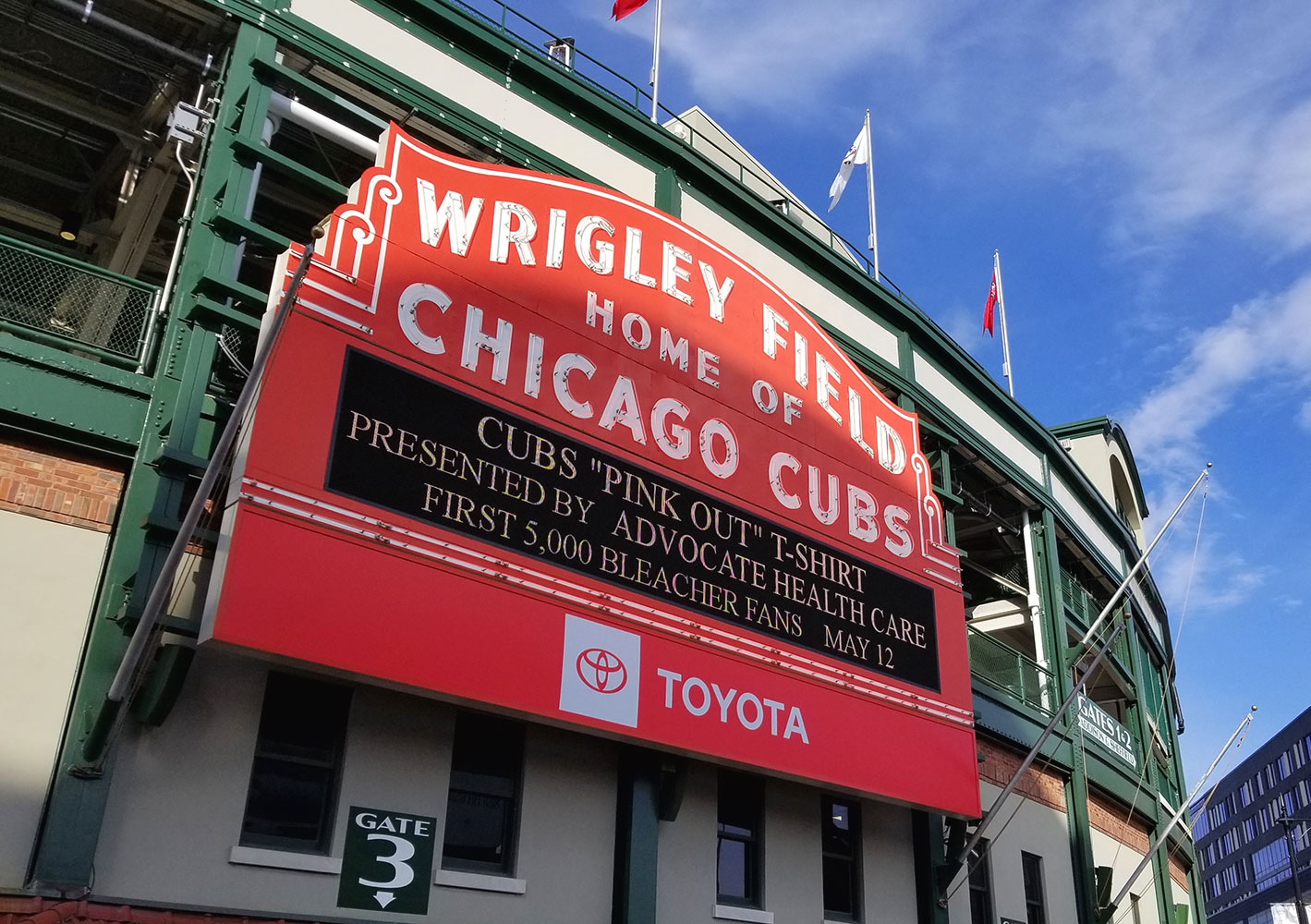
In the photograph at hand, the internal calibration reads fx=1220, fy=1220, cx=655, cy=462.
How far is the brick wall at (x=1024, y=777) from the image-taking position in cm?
2003

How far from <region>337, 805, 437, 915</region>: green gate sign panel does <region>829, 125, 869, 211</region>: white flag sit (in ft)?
55.8

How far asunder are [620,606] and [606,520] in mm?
964

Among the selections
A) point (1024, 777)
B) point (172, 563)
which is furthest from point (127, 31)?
point (1024, 777)

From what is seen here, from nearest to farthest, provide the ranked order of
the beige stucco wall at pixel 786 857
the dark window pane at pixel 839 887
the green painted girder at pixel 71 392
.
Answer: the green painted girder at pixel 71 392
the beige stucco wall at pixel 786 857
the dark window pane at pixel 839 887

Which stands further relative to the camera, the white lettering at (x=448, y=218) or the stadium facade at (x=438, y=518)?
the white lettering at (x=448, y=218)

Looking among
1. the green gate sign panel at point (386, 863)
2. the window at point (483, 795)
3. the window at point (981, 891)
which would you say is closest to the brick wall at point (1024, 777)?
the window at point (981, 891)

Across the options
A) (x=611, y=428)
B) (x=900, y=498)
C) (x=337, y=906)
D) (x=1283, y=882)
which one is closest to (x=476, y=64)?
(x=611, y=428)

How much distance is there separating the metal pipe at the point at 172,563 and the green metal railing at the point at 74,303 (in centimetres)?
250

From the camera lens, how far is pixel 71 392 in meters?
10.9

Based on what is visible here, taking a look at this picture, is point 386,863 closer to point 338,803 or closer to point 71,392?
point 338,803

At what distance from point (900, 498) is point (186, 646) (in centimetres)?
1085

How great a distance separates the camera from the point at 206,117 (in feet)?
42.2

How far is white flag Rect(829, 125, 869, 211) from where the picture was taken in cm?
2506

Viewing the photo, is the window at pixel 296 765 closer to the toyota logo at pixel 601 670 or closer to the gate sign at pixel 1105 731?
the toyota logo at pixel 601 670
